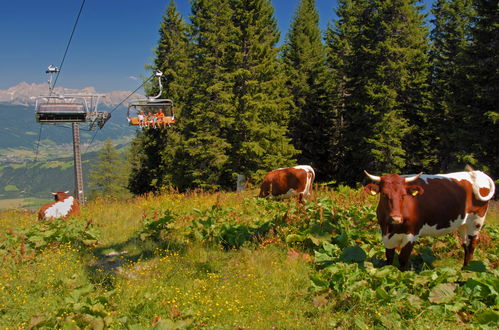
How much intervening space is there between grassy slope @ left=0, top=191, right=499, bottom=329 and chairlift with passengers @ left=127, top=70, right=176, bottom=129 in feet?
51.1

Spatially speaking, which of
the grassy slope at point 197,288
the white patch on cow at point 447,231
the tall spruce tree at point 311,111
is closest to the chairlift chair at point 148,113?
the tall spruce tree at point 311,111

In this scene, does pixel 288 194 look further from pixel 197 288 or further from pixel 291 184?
pixel 197 288

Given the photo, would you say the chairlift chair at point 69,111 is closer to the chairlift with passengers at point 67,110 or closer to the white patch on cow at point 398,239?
the chairlift with passengers at point 67,110

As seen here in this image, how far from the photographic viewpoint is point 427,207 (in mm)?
5895

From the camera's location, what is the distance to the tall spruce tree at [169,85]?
28859 mm

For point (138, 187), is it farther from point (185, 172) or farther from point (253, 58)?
point (253, 58)

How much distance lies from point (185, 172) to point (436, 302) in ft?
77.1

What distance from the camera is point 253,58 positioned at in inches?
1026

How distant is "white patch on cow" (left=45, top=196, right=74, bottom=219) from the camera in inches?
488

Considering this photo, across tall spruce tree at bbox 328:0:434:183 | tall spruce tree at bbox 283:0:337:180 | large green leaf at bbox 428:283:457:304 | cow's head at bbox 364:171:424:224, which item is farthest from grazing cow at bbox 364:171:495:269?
tall spruce tree at bbox 283:0:337:180

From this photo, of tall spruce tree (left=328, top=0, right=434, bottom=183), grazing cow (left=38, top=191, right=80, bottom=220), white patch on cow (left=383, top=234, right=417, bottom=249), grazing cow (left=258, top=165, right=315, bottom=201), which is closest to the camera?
white patch on cow (left=383, top=234, right=417, bottom=249)

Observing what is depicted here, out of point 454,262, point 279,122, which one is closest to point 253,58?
point 279,122

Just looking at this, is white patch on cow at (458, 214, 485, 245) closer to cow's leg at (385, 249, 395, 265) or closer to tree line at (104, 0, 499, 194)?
cow's leg at (385, 249, 395, 265)

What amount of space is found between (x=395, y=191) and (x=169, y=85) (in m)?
27.3
